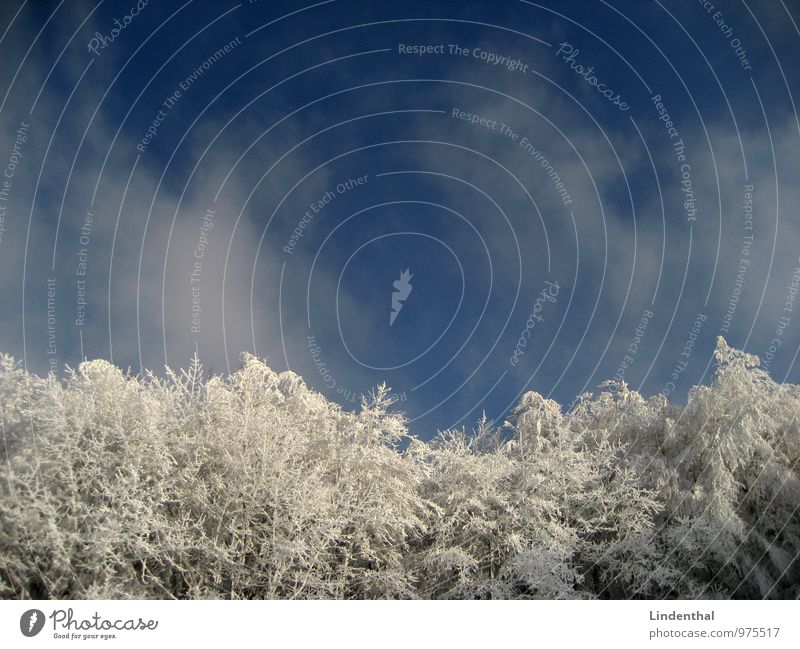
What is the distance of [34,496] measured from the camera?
17625 mm

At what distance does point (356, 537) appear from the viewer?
2428cm

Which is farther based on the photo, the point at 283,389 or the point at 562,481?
the point at 283,389

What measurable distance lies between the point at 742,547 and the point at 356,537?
1542cm

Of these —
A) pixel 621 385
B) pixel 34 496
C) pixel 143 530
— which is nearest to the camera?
pixel 34 496

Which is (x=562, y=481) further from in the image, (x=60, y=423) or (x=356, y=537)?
(x=60, y=423)

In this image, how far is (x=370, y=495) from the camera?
25078mm

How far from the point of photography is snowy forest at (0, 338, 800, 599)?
19.8m

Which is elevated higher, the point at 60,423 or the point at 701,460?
the point at 60,423

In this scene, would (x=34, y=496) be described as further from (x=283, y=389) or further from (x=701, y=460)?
(x=701, y=460)

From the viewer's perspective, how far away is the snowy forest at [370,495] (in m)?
19.8
